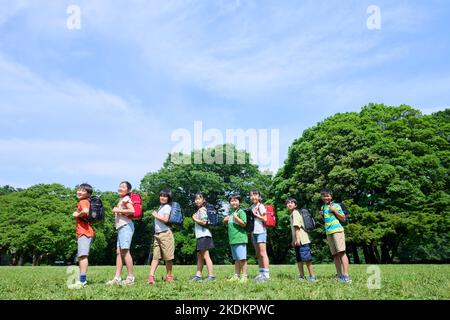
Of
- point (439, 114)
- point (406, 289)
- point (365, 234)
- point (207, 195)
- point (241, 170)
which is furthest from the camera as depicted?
point (241, 170)

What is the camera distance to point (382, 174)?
28.5 m

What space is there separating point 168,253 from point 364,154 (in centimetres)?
2520

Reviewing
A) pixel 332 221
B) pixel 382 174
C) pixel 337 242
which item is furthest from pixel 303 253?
pixel 382 174

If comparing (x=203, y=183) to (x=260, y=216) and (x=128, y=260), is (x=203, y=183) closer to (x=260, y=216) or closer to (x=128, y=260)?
(x=260, y=216)

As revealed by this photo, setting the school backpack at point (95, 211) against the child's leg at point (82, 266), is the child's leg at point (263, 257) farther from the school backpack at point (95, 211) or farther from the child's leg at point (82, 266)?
the child's leg at point (82, 266)

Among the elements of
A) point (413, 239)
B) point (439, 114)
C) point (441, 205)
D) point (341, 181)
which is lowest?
point (413, 239)

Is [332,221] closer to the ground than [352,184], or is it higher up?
closer to the ground

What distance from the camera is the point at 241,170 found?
1864 inches

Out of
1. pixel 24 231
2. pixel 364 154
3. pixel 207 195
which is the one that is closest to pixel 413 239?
pixel 364 154

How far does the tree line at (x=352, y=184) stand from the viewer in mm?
28547

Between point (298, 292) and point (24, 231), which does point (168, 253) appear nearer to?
point (298, 292)

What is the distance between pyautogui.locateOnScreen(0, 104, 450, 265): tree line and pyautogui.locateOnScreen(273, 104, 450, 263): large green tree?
→ 8 cm

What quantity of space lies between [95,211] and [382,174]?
83.2ft

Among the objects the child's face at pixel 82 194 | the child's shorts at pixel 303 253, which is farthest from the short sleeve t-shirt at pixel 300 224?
the child's face at pixel 82 194
